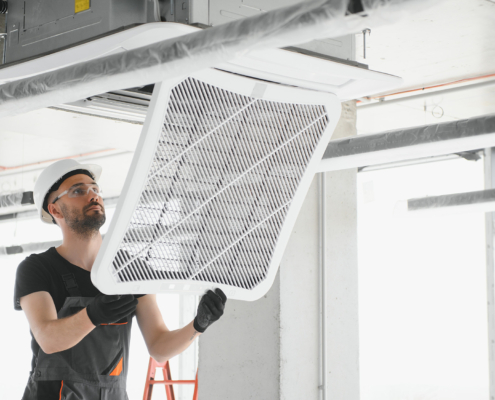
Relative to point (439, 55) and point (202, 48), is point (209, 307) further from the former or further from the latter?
point (439, 55)

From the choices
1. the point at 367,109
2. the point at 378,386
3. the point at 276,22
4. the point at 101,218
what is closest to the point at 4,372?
the point at 378,386

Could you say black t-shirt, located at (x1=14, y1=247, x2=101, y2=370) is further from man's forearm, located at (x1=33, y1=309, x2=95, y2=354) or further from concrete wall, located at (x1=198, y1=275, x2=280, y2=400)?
concrete wall, located at (x1=198, y1=275, x2=280, y2=400)

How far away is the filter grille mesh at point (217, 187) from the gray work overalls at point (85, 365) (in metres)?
0.60

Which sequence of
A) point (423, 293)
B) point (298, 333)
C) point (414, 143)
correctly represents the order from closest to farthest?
point (414, 143)
point (298, 333)
point (423, 293)

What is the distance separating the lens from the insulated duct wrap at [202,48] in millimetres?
801

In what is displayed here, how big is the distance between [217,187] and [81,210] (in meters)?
0.78

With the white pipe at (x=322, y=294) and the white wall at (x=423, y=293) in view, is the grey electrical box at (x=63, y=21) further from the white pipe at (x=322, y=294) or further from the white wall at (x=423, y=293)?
the white wall at (x=423, y=293)

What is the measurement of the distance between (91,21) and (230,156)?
0.38 metres

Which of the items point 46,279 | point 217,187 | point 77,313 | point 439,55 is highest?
point 439,55

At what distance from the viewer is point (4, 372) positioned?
276 inches

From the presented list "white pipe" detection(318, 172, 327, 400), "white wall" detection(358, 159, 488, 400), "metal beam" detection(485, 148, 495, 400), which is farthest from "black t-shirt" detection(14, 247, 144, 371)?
"white wall" detection(358, 159, 488, 400)

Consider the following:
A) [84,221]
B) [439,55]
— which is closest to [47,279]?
[84,221]

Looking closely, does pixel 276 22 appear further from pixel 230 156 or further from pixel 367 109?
pixel 367 109

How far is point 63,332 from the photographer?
1.54 metres
